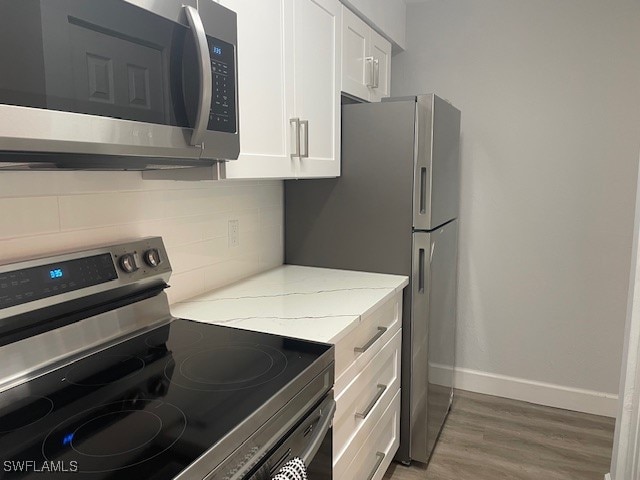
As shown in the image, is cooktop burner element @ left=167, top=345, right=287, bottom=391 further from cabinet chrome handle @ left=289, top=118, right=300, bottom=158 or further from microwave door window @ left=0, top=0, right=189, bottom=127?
cabinet chrome handle @ left=289, top=118, right=300, bottom=158

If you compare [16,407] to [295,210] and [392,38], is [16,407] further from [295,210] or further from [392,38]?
[392,38]

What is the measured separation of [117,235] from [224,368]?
22.0 inches

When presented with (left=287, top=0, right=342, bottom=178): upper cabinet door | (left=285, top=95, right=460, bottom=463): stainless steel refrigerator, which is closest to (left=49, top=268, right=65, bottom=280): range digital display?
(left=287, top=0, right=342, bottom=178): upper cabinet door

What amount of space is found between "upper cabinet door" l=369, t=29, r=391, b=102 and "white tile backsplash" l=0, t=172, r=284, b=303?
72 cm

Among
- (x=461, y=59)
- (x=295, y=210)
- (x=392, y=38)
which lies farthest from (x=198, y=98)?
(x=461, y=59)

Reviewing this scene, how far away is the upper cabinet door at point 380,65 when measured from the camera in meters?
2.40

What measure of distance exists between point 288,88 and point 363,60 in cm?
77

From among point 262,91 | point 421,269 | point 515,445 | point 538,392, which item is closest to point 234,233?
point 262,91

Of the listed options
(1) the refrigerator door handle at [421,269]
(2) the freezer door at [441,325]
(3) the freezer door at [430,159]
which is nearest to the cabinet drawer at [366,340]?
(1) the refrigerator door handle at [421,269]

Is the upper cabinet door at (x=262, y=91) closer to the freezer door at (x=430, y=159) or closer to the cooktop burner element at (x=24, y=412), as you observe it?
the freezer door at (x=430, y=159)

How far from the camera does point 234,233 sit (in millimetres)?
1971

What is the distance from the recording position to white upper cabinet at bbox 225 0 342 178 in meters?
1.45

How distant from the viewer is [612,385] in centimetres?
266

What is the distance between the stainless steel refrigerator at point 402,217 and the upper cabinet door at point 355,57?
0.49 ft
